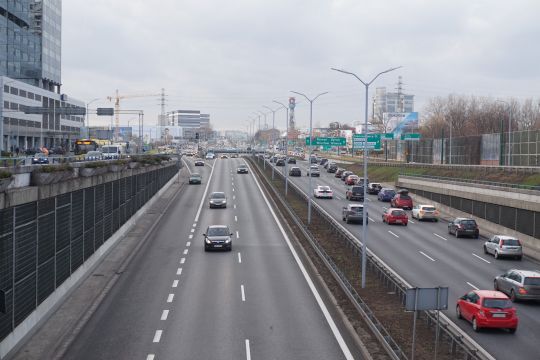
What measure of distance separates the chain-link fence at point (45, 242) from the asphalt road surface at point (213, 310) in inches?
79.1

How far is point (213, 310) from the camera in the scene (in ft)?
78.8

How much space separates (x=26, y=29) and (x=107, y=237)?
9162 centimetres

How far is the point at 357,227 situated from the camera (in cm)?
4850

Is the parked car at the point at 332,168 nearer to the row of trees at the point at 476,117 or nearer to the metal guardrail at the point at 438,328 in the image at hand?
the row of trees at the point at 476,117

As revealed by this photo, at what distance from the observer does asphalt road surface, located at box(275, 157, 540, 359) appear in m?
20.8

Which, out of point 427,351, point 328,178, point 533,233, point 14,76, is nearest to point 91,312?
point 427,351

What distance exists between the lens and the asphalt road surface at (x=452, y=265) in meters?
20.8

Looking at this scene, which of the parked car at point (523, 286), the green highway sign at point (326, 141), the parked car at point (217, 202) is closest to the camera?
the parked car at point (523, 286)

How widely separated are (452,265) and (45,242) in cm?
2063

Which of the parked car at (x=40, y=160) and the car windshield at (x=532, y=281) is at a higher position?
the parked car at (x=40, y=160)

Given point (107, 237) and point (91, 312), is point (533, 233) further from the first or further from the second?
point (91, 312)

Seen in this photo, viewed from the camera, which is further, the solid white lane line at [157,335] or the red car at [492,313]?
the red car at [492,313]

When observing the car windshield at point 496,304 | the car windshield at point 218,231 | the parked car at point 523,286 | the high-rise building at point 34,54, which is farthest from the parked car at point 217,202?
the high-rise building at point 34,54

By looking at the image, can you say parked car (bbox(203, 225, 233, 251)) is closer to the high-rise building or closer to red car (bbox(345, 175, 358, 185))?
red car (bbox(345, 175, 358, 185))
